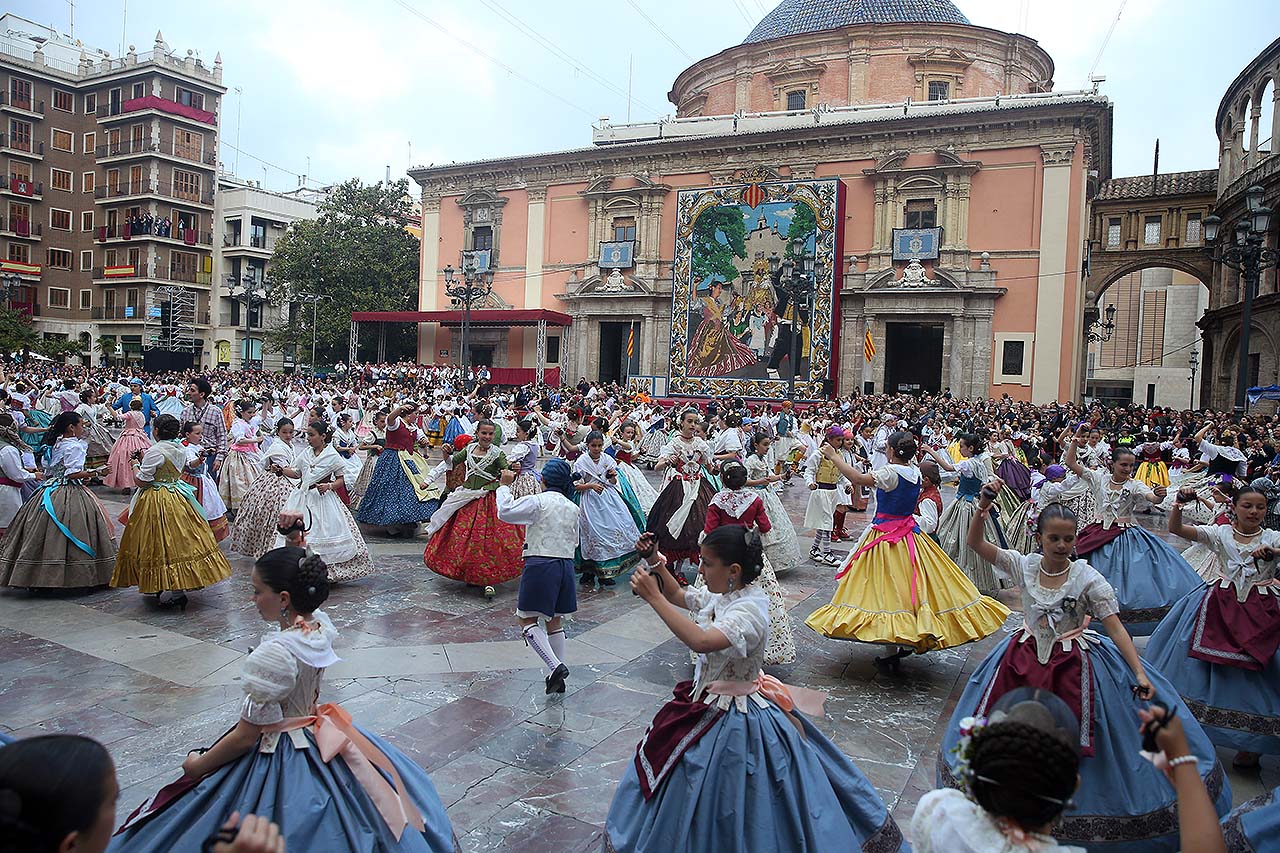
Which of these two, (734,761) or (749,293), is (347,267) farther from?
(734,761)

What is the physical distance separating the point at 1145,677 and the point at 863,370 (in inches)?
→ 1136

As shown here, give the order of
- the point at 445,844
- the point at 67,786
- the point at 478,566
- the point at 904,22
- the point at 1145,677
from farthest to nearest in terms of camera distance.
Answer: the point at 904,22, the point at 478,566, the point at 1145,677, the point at 445,844, the point at 67,786

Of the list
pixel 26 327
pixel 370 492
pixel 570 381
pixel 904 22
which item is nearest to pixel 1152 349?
pixel 904 22

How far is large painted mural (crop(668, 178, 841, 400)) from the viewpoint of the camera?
31.6 meters

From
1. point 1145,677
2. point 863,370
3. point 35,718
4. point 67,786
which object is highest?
point 863,370

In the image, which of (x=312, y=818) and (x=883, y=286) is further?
(x=883, y=286)

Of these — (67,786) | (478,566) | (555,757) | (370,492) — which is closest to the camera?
(67,786)

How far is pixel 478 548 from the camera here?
27.2 feet

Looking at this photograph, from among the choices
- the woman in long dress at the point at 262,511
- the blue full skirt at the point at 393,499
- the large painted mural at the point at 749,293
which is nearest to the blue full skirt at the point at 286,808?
the woman in long dress at the point at 262,511

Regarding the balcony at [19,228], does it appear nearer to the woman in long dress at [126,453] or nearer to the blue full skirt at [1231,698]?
the woman in long dress at [126,453]

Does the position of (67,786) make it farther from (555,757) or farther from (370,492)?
(370,492)

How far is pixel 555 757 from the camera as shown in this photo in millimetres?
4883

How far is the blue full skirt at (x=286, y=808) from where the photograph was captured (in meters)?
2.76

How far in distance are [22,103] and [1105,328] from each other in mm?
57279
